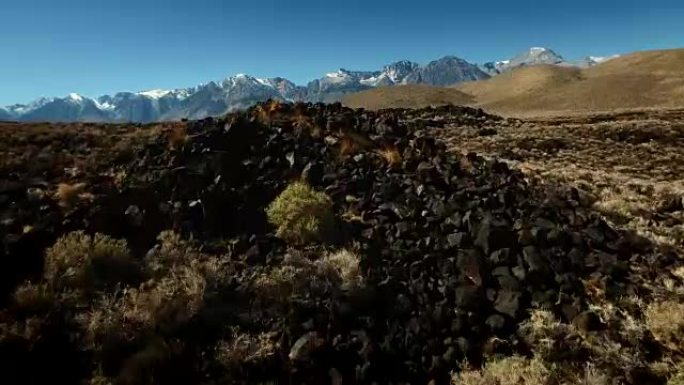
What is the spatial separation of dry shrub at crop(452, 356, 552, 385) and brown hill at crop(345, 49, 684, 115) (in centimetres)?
6887

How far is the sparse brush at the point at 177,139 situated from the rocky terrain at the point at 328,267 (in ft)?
0.34

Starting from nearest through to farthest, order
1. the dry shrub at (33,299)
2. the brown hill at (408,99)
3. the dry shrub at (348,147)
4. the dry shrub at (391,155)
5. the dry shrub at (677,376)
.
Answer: the dry shrub at (677,376), the dry shrub at (33,299), the dry shrub at (391,155), the dry shrub at (348,147), the brown hill at (408,99)

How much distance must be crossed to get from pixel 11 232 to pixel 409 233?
1157cm

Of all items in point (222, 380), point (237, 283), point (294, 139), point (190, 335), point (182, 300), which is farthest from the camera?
point (294, 139)

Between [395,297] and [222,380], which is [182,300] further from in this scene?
[395,297]

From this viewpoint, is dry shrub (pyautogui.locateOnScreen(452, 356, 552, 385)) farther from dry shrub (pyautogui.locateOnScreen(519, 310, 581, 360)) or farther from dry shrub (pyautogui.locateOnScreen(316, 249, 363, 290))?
dry shrub (pyautogui.locateOnScreen(316, 249, 363, 290))

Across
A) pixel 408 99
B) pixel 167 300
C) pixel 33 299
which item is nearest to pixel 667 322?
pixel 167 300

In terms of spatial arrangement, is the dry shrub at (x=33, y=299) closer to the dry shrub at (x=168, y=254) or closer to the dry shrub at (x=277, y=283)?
the dry shrub at (x=168, y=254)

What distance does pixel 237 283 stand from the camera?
13000mm

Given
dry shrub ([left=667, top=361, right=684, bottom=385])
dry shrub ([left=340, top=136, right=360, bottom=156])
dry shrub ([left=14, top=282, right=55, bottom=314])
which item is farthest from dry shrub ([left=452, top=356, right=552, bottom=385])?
dry shrub ([left=340, top=136, right=360, bottom=156])

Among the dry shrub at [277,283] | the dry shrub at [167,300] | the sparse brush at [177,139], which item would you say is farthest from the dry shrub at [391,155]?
the dry shrub at [167,300]

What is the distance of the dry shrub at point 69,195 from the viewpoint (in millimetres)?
16984

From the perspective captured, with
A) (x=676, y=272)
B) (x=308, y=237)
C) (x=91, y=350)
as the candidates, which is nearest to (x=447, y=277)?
(x=308, y=237)

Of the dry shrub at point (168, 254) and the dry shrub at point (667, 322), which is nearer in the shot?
the dry shrub at point (667, 322)
